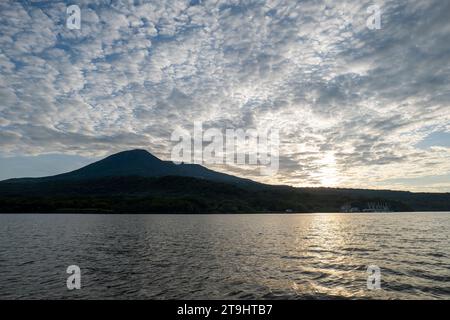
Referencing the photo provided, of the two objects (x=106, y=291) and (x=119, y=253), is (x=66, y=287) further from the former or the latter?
(x=119, y=253)

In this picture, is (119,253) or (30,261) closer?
(30,261)

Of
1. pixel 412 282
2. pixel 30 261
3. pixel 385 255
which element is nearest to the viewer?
pixel 412 282

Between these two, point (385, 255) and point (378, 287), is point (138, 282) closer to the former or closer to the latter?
point (378, 287)
